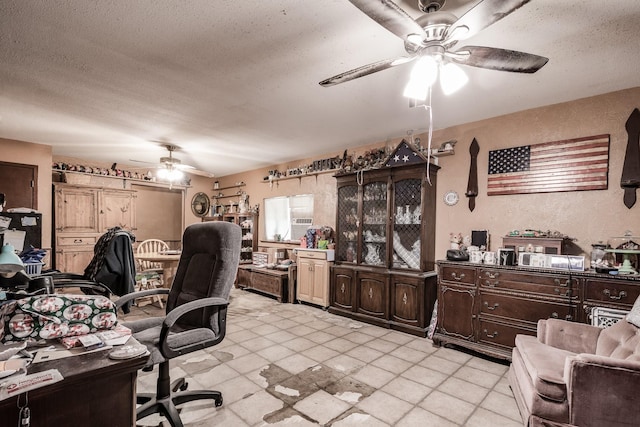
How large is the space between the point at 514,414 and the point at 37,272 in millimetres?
3971

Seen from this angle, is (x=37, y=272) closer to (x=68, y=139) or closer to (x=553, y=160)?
(x=68, y=139)

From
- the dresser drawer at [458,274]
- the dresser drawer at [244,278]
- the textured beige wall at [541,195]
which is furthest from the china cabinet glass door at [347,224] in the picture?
the dresser drawer at [244,278]

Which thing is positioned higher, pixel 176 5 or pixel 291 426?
pixel 176 5

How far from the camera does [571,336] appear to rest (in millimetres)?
2260

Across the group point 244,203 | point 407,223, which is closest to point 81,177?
point 244,203

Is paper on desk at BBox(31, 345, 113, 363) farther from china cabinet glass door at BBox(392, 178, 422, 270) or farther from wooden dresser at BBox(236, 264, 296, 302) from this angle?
wooden dresser at BBox(236, 264, 296, 302)

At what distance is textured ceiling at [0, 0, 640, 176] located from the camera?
1.93 m

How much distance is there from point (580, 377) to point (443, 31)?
2.07m

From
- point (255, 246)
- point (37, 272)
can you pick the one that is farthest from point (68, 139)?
point (255, 246)

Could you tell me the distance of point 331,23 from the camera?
2.00 meters

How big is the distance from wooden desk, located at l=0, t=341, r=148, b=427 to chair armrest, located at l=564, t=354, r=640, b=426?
2.24 meters

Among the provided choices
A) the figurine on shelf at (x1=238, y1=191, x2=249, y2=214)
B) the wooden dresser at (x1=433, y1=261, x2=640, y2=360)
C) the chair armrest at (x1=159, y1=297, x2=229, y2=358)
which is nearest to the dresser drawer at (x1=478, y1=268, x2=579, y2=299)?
the wooden dresser at (x1=433, y1=261, x2=640, y2=360)

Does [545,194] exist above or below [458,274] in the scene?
above

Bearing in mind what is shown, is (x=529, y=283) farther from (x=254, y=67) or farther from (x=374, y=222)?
(x=254, y=67)
